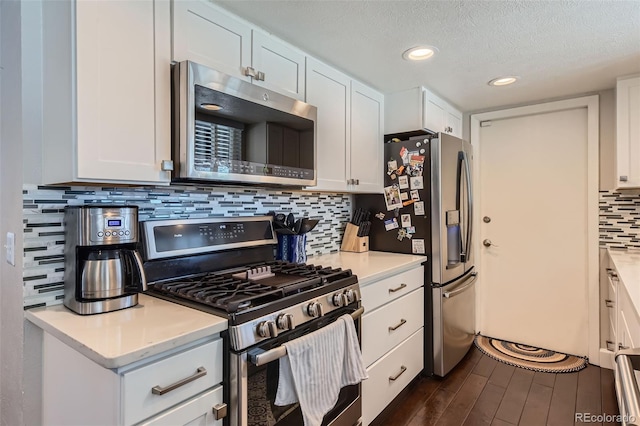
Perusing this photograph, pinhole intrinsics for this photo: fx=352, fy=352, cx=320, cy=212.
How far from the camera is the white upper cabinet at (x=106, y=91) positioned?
1141mm

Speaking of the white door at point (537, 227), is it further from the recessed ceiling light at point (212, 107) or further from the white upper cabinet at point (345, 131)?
the recessed ceiling light at point (212, 107)

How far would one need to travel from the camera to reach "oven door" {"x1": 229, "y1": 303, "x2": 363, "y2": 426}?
1.16 meters

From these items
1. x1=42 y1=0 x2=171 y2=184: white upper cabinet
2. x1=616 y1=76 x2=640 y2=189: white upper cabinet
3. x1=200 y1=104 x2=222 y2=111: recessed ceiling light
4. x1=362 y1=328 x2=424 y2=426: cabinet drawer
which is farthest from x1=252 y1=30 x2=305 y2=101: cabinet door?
x1=616 y1=76 x2=640 y2=189: white upper cabinet

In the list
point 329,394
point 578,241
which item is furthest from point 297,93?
point 578,241

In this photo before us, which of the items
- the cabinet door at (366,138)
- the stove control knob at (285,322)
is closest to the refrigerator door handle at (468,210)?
the cabinet door at (366,138)

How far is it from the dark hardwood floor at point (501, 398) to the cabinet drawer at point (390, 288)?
0.65 m

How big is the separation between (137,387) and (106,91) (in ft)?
3.10

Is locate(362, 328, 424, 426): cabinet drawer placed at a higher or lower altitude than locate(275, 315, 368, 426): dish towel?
lower

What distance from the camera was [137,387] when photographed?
3.11 feet

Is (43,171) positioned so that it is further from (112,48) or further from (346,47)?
(346,47)

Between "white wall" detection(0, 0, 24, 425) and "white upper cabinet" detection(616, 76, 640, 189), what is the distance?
133 inches

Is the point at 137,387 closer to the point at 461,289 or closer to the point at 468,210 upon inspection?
the point at 461,289

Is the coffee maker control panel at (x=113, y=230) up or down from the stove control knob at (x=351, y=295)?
up

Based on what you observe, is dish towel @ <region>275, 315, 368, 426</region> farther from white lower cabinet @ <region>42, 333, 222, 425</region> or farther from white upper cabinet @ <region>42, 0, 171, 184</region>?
white upper cabinet @ <region>42, 0, 171, 184</region>
